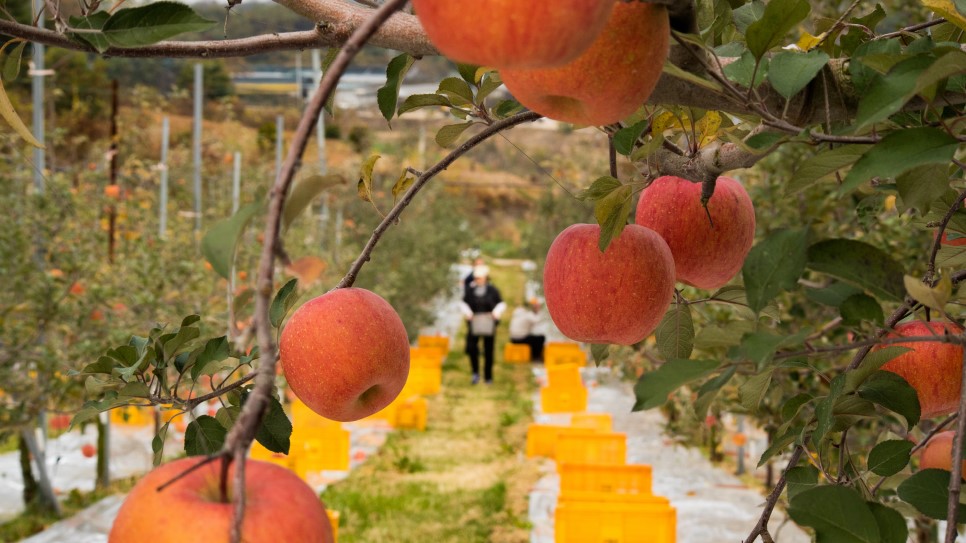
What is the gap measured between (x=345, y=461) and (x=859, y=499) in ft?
19.1

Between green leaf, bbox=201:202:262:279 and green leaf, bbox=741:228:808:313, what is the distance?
25 cm

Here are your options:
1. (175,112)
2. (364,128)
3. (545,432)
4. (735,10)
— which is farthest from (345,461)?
(364,128)

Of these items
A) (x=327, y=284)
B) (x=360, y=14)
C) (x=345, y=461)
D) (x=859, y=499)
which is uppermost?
(x=360, y=14)

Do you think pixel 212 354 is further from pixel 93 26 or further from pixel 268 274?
pixel 268 274

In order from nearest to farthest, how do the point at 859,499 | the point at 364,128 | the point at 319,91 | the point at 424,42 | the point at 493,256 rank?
the point at 319,91 < the point at 859,499 < the point at 424,42 < the point at 364,128 < the point at 493,256

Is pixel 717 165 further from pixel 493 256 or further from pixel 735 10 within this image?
pixel 493 256

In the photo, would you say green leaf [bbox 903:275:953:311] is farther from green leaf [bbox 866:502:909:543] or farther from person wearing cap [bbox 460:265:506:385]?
person wearing cap [bbox 460:265:506:385]

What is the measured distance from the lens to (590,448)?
5.44 metres

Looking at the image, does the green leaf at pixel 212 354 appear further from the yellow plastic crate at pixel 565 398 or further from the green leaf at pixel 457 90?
the yellow plastic crate at pixel 565 398

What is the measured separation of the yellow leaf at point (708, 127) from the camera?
0.87 m

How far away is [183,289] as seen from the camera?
533cm

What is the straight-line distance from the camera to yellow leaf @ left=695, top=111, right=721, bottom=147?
0.87m

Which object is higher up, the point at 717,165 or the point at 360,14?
the point at 360,14

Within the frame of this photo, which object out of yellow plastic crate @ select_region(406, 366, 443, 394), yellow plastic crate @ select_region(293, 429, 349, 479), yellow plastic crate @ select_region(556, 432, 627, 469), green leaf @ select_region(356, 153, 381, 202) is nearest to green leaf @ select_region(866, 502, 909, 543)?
green leaf @ select_region(356, 153, 381, 202)
